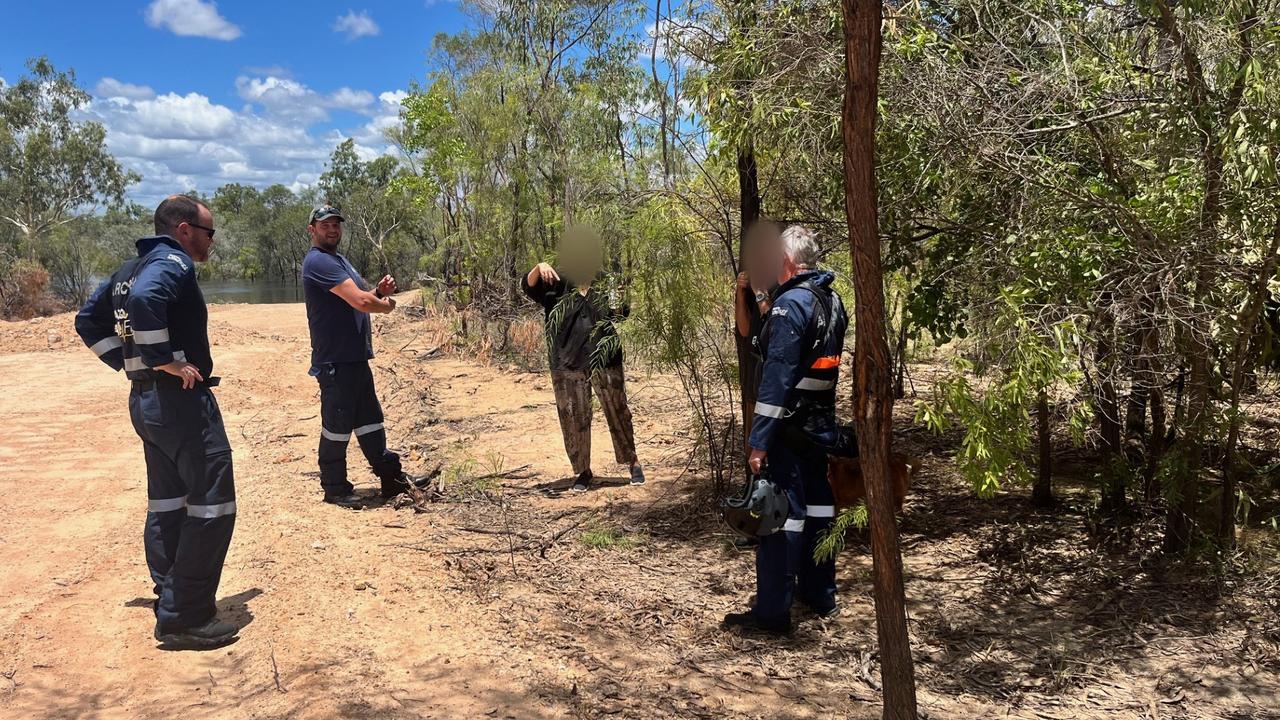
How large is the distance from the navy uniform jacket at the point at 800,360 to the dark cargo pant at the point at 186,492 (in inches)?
98.0

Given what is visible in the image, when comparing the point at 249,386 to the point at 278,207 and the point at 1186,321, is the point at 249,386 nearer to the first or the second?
the point at 1186,321

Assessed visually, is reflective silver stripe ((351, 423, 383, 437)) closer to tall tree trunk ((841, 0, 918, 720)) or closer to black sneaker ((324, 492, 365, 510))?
black sneaker ((324, 492, 365, 510))

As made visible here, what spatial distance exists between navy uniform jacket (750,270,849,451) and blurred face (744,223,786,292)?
16 centimetres

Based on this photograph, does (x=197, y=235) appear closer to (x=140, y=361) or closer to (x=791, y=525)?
(x=140, y=361)

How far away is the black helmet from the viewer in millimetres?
3594

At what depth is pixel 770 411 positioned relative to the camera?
3562 millimetres

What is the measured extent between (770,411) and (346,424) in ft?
11.1

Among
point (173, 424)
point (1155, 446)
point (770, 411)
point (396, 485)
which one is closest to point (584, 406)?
point (396, 485)

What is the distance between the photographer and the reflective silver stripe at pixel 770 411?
3.55 m

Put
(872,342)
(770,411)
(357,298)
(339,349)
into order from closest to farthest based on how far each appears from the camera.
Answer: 1. (872,342)
2. (770,411)
3. (357,298)
4. (339,349)

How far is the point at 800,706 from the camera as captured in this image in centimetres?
320

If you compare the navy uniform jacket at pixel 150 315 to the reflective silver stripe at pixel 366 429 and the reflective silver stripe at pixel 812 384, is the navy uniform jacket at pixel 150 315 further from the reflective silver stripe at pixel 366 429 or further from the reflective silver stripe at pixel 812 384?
the reflective silver stripe at pixel 812 384

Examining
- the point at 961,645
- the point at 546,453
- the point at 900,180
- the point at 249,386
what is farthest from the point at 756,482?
the point at 249,386

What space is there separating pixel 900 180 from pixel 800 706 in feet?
8.51
